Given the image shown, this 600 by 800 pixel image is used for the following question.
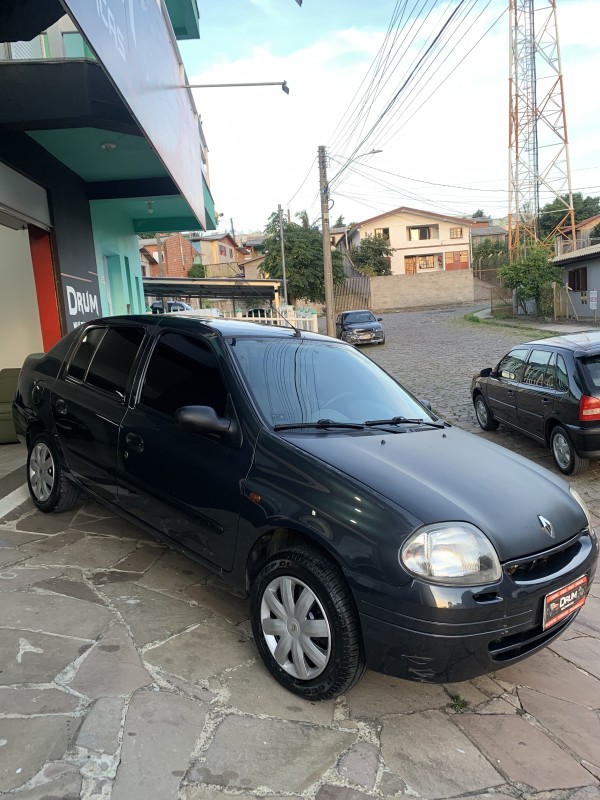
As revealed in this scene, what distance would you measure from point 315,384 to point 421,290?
41871mm

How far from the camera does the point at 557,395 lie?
6809mm

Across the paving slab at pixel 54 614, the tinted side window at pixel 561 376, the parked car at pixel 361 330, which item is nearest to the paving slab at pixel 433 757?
the paving slab at pixel 54 614

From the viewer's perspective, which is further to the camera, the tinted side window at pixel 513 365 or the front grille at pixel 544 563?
the tinted side window at pixel 513 365

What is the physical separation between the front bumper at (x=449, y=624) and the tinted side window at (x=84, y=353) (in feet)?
9.49

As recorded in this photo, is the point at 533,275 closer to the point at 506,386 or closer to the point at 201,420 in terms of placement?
the point at 506,386

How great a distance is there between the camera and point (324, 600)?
2.62 m

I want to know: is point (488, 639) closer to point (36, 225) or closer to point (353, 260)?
point (36, 225)

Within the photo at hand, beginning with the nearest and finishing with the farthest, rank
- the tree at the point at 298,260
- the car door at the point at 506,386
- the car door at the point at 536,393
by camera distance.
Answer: the car door at the point at 536,393 → the car door at the point at 506,386 → the tree at the point at 298,260

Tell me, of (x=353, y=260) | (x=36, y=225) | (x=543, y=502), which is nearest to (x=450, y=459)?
(x=543, y=502)

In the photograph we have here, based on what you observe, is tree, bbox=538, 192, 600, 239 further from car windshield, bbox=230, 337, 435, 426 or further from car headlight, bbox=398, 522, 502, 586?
car headlight, bbox=398, 522, 502, 586

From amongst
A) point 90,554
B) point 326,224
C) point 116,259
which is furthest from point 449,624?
point 326,224

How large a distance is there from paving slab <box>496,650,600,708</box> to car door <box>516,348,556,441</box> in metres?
4.15

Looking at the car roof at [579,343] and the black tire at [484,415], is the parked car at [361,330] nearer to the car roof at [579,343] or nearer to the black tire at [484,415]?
the black tire at [484,415]

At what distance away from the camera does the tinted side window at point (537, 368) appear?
7284 millimetres
